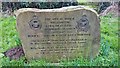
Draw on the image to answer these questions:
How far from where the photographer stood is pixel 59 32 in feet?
14.8

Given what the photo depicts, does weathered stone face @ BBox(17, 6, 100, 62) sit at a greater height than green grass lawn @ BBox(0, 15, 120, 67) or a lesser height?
greater

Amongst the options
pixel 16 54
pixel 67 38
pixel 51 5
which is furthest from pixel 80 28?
pixel 51 5

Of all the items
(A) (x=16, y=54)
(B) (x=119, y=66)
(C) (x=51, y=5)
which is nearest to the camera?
(B) (x=119, y=66)

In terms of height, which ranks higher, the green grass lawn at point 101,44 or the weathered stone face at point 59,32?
the weathered stone face at point 59,32

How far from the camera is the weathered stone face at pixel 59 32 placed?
4414 mm

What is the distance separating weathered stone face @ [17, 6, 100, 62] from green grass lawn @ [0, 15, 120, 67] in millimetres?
116

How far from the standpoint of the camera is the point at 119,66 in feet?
14.4

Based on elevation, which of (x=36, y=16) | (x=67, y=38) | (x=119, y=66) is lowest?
(x=119, y=66)

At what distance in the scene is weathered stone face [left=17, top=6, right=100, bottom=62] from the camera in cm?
441

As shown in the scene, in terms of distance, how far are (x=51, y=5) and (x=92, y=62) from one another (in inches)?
62.0

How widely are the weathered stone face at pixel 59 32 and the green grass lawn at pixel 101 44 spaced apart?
116 millimetres

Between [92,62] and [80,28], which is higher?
[80,28]

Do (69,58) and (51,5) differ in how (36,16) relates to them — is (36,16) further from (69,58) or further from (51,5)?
(51,5)

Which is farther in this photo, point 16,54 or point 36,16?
point 16,54
